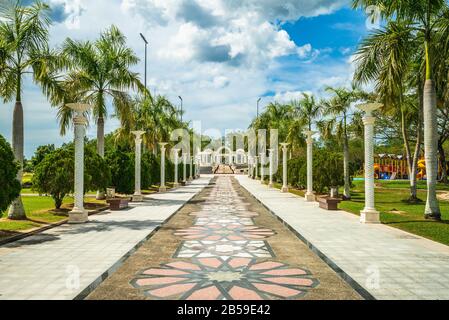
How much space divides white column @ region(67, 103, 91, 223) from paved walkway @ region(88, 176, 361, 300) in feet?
11.7

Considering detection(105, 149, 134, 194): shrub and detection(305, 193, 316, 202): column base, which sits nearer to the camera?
detection(305, 193, 316, 202): column base

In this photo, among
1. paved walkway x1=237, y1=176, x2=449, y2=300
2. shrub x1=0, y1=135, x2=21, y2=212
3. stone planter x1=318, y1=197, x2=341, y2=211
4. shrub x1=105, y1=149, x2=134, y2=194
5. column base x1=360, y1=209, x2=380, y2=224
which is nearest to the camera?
paved walkway x1=237, y1=176, x2=449, y2=300

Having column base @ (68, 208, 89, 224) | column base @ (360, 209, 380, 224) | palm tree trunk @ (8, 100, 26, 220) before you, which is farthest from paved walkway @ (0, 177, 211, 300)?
column base @ (360, 209, 380, 224)

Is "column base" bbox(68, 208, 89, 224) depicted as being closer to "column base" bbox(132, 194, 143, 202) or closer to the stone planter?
"column base" bbox(132, 194, 143, 202)

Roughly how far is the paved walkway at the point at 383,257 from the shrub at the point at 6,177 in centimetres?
766

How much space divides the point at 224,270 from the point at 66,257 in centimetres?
325

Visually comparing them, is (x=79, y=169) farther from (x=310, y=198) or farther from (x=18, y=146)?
(x=310, y=198)

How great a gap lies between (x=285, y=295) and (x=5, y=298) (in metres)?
3.71

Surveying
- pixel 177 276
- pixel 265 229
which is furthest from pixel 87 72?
pixel 177 276

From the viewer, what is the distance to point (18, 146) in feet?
45.6

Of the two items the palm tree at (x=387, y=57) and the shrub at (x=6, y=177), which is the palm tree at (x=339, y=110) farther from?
the shrub at (x=6, y=177)

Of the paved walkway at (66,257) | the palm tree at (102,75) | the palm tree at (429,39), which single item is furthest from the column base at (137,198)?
the palm tree at (429,39)

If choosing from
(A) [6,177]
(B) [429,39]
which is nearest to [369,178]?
(B) [429,39]

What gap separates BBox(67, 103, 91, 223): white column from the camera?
13.7 m
